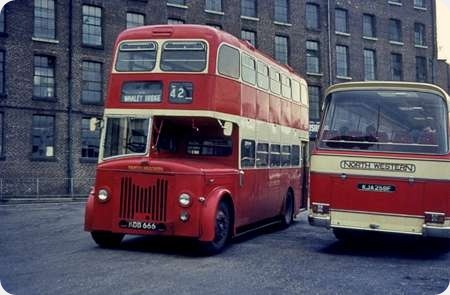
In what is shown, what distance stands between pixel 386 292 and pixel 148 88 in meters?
5.70

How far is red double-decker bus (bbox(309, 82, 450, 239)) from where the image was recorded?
9609 mm

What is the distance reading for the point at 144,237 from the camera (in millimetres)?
12422

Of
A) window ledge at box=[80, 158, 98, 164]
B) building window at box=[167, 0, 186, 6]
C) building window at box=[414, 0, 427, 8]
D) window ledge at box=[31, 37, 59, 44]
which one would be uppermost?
building window at box=[414, 0, 427, 8]

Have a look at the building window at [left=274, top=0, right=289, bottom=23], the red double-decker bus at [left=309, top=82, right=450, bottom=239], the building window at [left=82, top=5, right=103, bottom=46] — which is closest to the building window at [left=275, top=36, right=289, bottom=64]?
the building window at [left=274, top=0, right=289, bottom=23]

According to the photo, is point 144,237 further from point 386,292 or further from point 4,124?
point 4,124

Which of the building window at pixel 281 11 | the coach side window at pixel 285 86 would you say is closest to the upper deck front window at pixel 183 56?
the coach side window at pixel 285 86

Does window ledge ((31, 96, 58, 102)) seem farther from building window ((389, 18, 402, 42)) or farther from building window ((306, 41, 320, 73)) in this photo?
building window ((389, 18, 402, 42))

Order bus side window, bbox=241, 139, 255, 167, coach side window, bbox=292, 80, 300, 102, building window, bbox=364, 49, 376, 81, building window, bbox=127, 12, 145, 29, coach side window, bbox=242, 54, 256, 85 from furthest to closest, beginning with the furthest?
building window, bbox=364, 49, 376, 81 → building window, bbox=127, 12, 145, 29 → coach side window, bbox=292, 80, 300, 102 → coach side window, bbox=242, 54, 256, 85 → bus side window, bbox=241, 139, 255, 167

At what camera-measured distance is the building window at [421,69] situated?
44.2 meters

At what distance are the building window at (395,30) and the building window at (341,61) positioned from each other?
4.60 meters

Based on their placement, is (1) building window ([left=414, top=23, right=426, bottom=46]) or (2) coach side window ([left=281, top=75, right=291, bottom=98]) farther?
(1) building window ([left=414, top=23, right=426, bottom=46])

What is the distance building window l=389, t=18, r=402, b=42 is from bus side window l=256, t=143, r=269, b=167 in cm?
3262

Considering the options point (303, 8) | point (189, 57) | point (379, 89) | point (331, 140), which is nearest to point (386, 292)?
point (331, 140)

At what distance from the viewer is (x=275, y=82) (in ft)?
46.6
